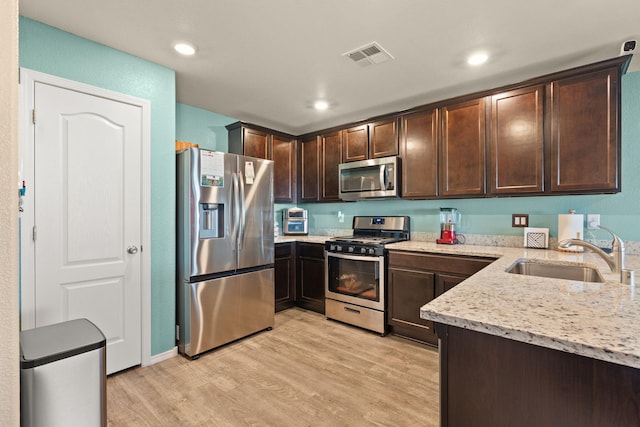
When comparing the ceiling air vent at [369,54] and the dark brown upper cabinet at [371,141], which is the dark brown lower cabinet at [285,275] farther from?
the ceiling air vent at [369,54]

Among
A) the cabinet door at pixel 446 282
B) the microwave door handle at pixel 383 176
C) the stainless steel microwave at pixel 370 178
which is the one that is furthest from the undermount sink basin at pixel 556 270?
the microwave door handle at pixel 383 176

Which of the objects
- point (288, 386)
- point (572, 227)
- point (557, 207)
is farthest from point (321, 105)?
point (288, 386)

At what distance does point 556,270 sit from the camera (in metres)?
2.02

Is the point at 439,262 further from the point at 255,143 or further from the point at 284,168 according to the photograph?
the point at 255,143

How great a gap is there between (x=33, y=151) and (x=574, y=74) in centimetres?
386

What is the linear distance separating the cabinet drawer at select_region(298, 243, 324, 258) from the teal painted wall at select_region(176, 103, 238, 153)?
154cm

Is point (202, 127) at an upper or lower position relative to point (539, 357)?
upper

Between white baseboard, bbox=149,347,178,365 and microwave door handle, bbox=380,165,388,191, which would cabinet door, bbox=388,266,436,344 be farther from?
white baseboard, bbox=149,347,178,365

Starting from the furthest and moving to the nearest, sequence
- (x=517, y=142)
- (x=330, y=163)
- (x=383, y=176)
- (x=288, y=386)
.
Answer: (x=330, y=163)
(x=383, y=176)
(x=517, y=142)
(x=288, y=386)

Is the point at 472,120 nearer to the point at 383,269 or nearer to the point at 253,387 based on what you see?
the point at 383,269

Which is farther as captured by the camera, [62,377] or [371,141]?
[371,141]

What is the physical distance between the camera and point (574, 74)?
7.72ft

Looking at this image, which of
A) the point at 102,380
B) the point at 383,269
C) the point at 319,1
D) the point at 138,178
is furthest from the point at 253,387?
the point at 319,1

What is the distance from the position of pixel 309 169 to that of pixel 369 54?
2013 millimetres
